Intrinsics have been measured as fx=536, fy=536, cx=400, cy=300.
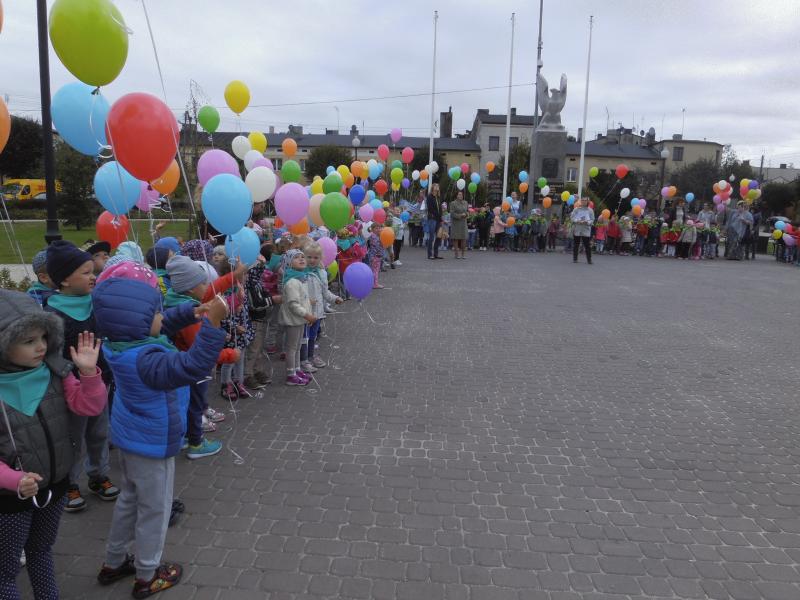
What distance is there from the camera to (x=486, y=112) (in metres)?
64.9

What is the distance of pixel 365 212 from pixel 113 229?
5243 mm

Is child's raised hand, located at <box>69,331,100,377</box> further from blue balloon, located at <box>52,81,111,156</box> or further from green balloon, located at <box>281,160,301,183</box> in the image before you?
green balloon, located at <box>281,160,301,183</box>

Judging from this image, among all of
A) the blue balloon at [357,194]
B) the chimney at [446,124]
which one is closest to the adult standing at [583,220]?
the blue balloon at [357,194]

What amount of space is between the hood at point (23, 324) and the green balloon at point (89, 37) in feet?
4.71

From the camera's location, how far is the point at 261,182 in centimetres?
569

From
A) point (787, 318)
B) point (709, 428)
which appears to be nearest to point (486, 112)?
point (787, 318)

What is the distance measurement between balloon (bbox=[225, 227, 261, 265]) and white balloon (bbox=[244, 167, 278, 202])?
1331mm

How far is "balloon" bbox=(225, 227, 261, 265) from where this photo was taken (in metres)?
4.23

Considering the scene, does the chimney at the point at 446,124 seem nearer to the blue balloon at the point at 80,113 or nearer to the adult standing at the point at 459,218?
the adult standing at the point at 459,218

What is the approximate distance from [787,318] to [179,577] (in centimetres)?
1035

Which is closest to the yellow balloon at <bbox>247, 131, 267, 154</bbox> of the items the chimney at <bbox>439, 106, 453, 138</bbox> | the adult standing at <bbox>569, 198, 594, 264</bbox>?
the adult standing at <bbox>569, 198, 594, 264</bbox>

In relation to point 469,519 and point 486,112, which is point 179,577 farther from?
point 486,112

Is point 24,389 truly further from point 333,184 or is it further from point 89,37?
point 333,184

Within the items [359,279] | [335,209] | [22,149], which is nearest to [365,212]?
[335,209]
